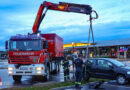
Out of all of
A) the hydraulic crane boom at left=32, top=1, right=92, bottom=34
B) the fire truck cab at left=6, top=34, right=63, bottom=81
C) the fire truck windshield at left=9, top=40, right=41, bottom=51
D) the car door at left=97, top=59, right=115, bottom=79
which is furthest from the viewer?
the hydraulic crane boom at left=32, top=1, right=92, bottom=34

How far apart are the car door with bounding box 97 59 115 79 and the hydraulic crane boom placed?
6559 millimetres

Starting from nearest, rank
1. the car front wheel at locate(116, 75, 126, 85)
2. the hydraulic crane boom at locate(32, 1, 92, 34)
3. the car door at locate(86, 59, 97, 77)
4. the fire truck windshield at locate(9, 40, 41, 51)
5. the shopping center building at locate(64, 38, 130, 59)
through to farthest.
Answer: the car front wheel at locate(116, 75, 126, 85), the car door at locate(86, 59, 97, 77), the fire truck windshield at locate(9, 40, 41, 51), the hydraulic crane boom at locate(32, 1, 92, 34), the shopping center building at locate(64, 38, 130, 59)

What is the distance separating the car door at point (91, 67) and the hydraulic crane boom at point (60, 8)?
5.71 metres

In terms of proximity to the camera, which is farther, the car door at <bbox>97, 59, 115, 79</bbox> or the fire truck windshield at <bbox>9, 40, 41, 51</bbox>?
the fire truck windshield at <bbox>9, 40, 41, 51</bbox>

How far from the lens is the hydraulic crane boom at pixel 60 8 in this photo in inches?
693

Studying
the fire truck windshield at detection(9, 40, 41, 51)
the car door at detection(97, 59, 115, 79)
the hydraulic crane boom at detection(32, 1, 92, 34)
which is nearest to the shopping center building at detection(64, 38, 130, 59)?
the hydraulic crane boom at detection(32, 1, 92, 34)

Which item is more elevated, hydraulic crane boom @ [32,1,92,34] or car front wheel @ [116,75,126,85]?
hydraulic crane boom @ [32,1,92,34]

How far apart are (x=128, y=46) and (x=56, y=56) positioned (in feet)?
135

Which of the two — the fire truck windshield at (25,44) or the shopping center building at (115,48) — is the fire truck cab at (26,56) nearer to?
the fire truck windshield at (25,44)

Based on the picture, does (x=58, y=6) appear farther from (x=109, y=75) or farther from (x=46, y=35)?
(x=109, y=75)

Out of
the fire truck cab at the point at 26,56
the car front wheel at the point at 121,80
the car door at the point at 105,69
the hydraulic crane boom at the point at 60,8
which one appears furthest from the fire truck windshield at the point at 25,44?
the car front wheel at the point at 121,80

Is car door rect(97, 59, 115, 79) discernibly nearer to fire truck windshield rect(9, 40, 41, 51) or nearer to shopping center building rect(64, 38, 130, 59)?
fire truck windshield rect(9, 40, 41, 51)

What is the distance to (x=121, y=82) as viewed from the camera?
1234 cm

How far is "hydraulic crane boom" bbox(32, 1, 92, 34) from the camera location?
1761 cm
